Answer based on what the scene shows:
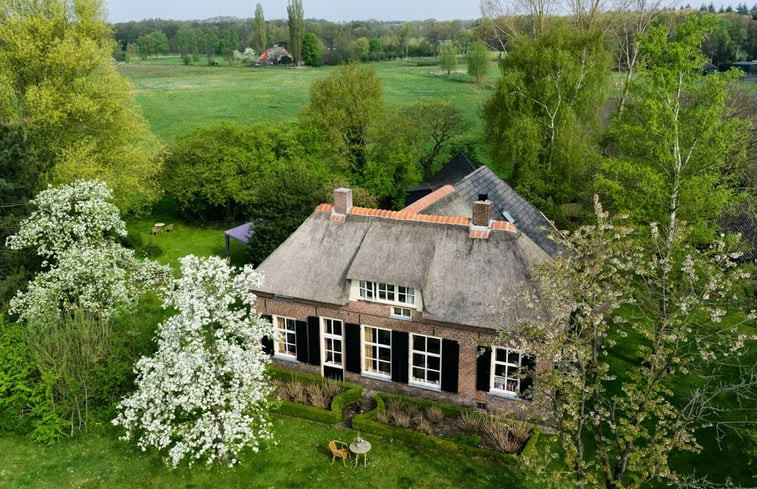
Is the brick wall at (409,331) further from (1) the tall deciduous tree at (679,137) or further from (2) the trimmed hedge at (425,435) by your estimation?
(1) the tall deciduous tree at (679,137)

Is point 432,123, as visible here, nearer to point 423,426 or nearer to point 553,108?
point 553,108

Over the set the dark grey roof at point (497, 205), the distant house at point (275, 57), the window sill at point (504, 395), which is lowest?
the window sill at point (504, 395)

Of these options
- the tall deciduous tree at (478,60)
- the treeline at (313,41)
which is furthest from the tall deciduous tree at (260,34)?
the tall deciduous tree at (478,60)

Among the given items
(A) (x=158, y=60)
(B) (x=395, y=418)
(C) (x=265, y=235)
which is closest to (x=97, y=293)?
(C) (x=265, y=235)

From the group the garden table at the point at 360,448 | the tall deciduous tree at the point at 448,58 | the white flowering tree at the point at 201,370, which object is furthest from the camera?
the tall deciduous tree at the point at 448,58

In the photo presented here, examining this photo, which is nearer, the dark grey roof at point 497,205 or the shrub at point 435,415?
the shrub at point 435,415

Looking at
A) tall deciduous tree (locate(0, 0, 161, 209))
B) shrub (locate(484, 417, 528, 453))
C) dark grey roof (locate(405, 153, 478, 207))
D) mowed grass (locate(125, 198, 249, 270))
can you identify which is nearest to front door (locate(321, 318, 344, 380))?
shrub (locate(484, 417, 528, 453))

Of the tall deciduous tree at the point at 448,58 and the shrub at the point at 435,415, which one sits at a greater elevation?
the tall deciduous tree at the point at 448,58
